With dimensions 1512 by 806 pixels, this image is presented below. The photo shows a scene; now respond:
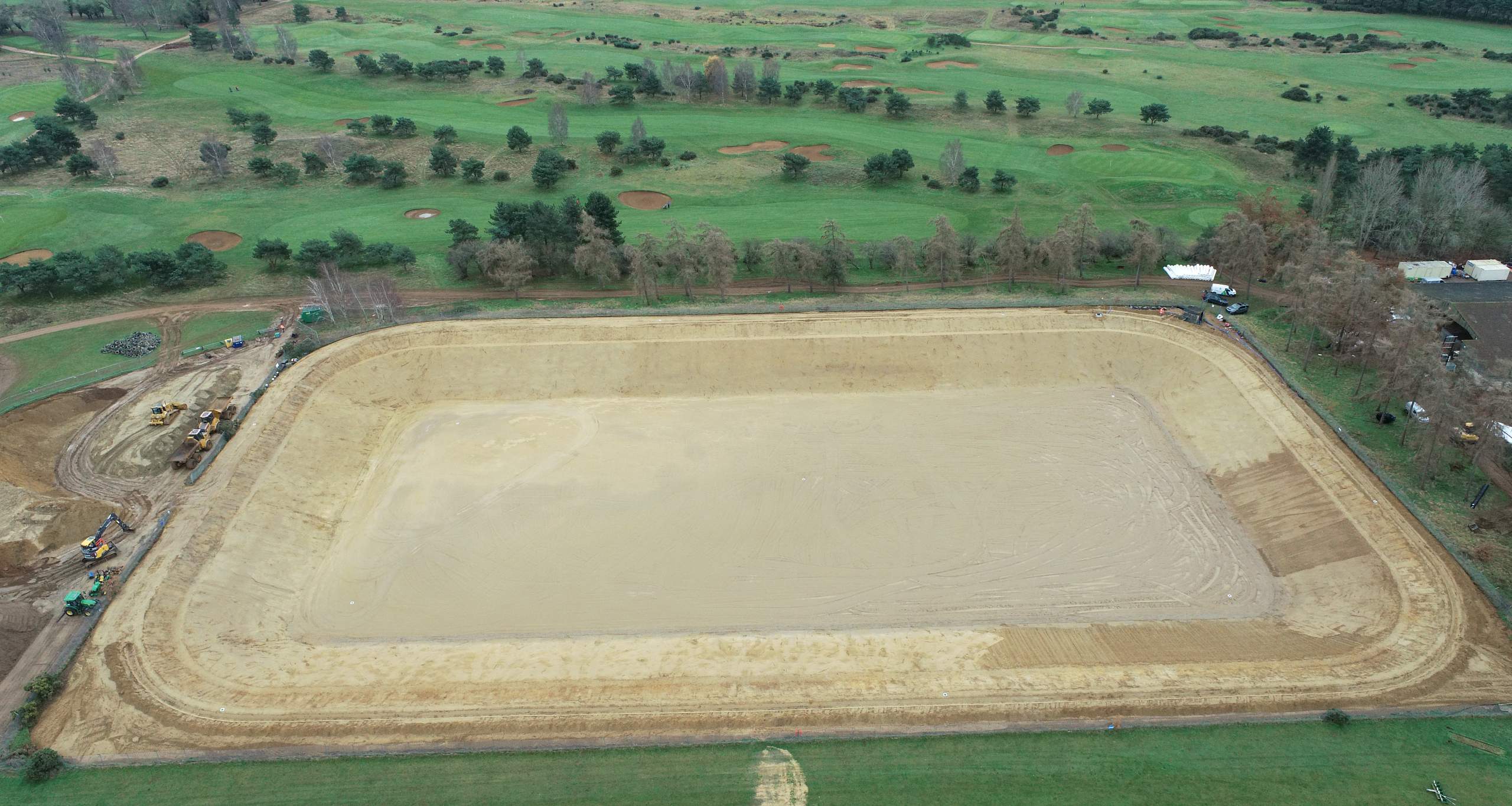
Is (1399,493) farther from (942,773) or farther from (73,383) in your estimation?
(73,383)

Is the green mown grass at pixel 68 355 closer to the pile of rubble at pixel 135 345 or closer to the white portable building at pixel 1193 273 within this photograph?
the pile of rubble at pixel 135 345

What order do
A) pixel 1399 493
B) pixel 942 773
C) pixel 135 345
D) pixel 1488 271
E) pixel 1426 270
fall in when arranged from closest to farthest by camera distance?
1. pixel 942 773
2. pixel 1399 493
3. pixel 135 345
4. pixel 1488 271
5. pixel 1426 270

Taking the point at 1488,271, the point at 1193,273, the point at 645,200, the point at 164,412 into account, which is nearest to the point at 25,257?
the point at 164,412

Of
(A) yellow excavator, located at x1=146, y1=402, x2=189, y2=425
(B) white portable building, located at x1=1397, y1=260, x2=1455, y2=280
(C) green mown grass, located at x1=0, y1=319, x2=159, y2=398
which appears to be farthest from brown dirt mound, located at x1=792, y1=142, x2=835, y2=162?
(C) green mown grass, located at x1=0, y1=319, x2=159, y2=398

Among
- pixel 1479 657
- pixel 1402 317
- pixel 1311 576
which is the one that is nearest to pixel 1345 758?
pixel 1479 657

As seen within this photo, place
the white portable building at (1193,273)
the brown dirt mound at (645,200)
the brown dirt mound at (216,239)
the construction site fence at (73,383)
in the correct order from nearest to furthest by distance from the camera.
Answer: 1. the construction site fence at (73,383)
2. the white portable building at (1193,273)
3. the brown dirt mound at (216,239)
4. the brown dirt mound at (645,200)

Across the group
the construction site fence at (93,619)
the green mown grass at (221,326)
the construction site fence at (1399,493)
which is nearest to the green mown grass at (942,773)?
the construction site fence at (93,619)

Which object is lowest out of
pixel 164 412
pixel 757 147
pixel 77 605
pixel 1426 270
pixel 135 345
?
pixel 77 605
